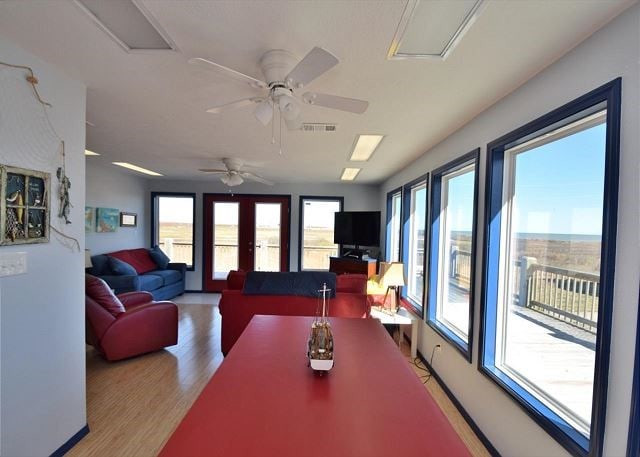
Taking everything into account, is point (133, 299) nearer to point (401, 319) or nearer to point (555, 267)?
point (401, 319)

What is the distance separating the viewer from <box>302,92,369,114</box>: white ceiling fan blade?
1.52 meters

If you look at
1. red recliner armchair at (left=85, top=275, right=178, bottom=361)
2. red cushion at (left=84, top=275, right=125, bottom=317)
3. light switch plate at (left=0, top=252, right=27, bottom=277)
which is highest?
light switch plate at (left=0, top=252, right=27, bottom=277)

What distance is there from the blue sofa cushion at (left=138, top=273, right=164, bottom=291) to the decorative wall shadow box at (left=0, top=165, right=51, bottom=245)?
3281 mm

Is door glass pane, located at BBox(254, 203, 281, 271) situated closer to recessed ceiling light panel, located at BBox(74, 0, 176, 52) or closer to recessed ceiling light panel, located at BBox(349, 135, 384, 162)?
recessed ceiling light panel, located at BBox(349, 135, 384, 162)

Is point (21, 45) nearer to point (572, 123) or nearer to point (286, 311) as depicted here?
point (286, 311)

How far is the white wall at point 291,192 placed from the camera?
619 centimetres

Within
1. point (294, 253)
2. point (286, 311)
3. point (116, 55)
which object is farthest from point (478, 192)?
point (294, 253)

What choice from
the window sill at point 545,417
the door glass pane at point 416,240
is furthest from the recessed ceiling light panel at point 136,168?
the window sill at point 545,417

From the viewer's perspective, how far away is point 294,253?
629 cm

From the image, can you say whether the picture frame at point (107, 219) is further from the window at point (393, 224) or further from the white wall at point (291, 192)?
the window at point (393, 224)

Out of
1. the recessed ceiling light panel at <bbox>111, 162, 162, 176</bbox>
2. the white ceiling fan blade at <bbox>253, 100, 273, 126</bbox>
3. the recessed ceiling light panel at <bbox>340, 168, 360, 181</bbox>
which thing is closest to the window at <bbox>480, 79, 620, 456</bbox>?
the white ceiling fan blade at <bbox>253, 100, 273, 126</bbox>

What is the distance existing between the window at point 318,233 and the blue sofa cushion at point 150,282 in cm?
283

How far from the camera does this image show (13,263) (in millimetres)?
1529

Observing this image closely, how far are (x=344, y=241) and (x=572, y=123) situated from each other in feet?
14.4
